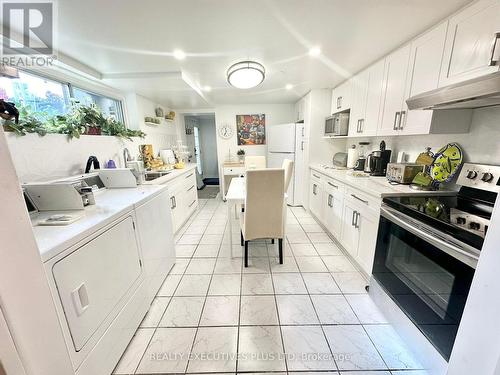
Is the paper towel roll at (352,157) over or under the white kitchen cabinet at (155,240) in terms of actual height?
over

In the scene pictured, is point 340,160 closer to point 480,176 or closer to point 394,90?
point 394,90

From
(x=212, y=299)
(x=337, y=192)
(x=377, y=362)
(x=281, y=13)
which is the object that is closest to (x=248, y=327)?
(x=212, y=299)

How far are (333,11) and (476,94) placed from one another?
0.97 metres

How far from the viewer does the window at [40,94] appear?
1.55 m

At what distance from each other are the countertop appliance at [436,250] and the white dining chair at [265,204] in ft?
2.80

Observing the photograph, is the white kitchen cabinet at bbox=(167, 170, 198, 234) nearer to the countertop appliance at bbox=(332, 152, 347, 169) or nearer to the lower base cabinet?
the lower base cabinet

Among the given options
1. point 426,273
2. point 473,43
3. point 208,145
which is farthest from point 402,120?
point 208,145

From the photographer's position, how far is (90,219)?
45.1 inches

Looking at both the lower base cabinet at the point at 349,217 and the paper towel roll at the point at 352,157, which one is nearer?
the lower base cabinet at the point at 349,217

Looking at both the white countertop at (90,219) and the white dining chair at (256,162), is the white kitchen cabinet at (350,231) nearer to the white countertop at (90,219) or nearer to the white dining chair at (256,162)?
the white dining chair at (256,162)

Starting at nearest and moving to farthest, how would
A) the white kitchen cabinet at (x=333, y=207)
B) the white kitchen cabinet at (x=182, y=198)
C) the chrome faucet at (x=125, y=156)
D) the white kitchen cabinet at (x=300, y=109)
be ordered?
the white kitchen cabinet at (x=333, y=207)
the chrome faucet at (x=125, y=156)
the white kitchen cabinet at (x=182, y=198)
the white kitchen cabinet at (x=300, y=109)

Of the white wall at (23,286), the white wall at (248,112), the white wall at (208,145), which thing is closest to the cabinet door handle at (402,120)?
the white wall at (23,286)

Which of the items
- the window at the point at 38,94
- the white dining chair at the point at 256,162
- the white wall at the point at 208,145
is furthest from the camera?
the white wall at the point at 208,145

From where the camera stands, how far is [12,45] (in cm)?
152
